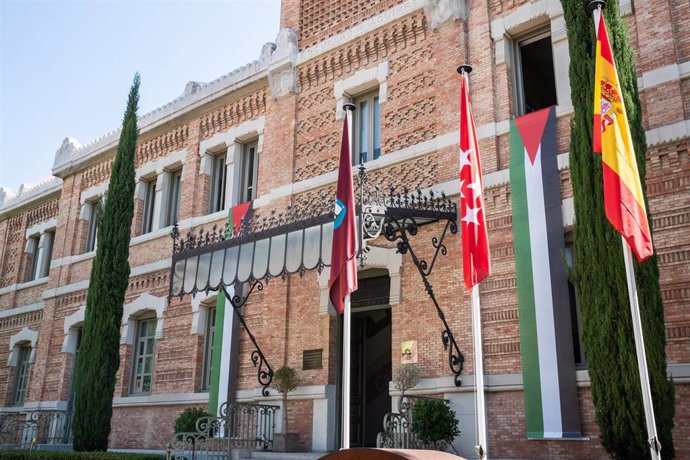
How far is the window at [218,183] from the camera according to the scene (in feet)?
56.1

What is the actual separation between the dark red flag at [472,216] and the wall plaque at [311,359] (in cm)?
563

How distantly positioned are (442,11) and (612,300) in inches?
276

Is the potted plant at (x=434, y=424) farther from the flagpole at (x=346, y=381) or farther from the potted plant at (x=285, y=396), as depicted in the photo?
the potted plant at (x=285, y=396)

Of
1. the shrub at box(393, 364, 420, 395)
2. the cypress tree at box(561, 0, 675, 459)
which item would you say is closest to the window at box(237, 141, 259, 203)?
the shrub at box(393, 364, 420, 395)

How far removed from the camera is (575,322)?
10.4m

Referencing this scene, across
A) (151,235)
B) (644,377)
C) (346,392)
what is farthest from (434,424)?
(151,235)

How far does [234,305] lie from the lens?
1391 cm

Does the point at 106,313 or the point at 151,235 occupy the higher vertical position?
the point at 151,235

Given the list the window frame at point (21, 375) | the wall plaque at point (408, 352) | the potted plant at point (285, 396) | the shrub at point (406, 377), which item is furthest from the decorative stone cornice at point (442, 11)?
the window frame at point (21, 375)

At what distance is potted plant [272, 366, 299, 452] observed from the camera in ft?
41.3

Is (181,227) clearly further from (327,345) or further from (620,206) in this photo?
(620,206)

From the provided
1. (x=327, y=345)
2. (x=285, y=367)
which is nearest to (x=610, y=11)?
(x=327, y=345)

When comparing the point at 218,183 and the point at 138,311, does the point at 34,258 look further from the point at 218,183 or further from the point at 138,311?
the point at 218,183

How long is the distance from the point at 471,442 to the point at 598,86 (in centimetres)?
576
